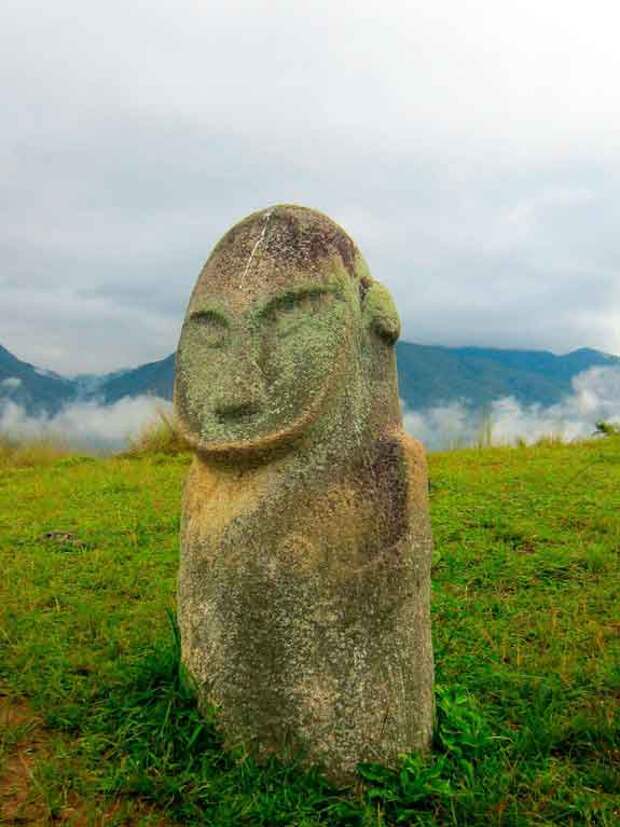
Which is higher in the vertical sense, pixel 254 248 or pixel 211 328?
pixel 254 248

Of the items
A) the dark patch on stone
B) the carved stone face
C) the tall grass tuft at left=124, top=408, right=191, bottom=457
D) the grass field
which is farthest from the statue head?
the tall grass tuft at left=124, top=408, right=191, bottom=457

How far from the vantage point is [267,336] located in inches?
134

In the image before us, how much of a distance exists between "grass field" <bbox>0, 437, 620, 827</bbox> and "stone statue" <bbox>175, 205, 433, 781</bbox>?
18cm

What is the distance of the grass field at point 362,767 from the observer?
3.25 m

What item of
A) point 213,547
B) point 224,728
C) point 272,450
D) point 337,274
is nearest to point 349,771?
point 224,728

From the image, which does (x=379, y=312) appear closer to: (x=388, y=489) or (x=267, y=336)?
(x=267, y=336)

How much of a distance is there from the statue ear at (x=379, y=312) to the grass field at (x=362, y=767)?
5.25ft

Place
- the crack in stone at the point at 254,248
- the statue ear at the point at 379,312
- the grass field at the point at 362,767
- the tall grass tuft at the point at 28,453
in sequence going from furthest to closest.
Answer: the tall grass tuft at the point at 28,453
the statue ear at the point at 379,312
the crack in stone at the point at 254,248
the grass field at the point at 362,767

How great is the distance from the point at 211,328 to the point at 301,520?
2.85ft

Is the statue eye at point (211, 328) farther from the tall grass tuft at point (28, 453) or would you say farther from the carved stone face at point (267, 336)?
the tall grass tuft at point (28, 453)

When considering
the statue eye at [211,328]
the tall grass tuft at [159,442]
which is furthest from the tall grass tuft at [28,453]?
the statue eye at [211,328]

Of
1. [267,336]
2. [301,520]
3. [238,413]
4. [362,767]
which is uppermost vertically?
[267,336]

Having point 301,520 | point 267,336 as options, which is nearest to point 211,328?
point 267,336

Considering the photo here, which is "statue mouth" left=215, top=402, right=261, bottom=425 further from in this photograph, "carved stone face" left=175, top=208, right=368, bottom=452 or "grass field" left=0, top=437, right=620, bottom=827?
"grass field" left=0, top=437, right=620, bottom=827
